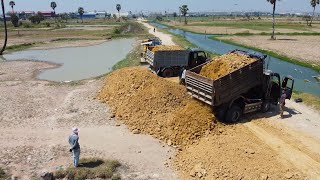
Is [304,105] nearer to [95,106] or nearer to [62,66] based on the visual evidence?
[95,106]

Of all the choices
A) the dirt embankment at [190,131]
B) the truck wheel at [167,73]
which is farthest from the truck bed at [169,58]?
the dirt embankment at [190,131]

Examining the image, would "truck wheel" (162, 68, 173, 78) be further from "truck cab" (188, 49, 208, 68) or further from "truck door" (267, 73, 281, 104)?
"truck door" (267, 73, 281, 104)

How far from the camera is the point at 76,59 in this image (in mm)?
45969

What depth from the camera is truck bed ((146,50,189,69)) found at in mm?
28828

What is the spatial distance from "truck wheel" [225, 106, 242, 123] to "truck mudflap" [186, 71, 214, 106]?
1245 millimetres

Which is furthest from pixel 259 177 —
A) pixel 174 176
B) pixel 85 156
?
pixel 85 156

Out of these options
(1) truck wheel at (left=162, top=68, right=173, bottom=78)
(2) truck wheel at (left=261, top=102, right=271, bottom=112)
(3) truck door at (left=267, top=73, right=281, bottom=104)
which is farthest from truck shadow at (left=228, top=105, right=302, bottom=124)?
(1) truck wheel at (left=162, top=68, right=173, bottom=78)

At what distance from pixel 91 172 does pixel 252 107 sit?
9.68 metres

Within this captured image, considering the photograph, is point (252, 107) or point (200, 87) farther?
point (252, 107)

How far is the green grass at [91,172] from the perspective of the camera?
13.0 m

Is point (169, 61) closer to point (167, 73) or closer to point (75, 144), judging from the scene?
point (167, 73)

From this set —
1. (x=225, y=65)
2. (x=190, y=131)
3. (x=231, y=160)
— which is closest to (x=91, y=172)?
(x=190, y=131)

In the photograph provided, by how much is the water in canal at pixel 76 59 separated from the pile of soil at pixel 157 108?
12.0 meters

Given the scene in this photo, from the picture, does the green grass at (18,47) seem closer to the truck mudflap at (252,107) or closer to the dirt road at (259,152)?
the truck mudflap at (252,107)
